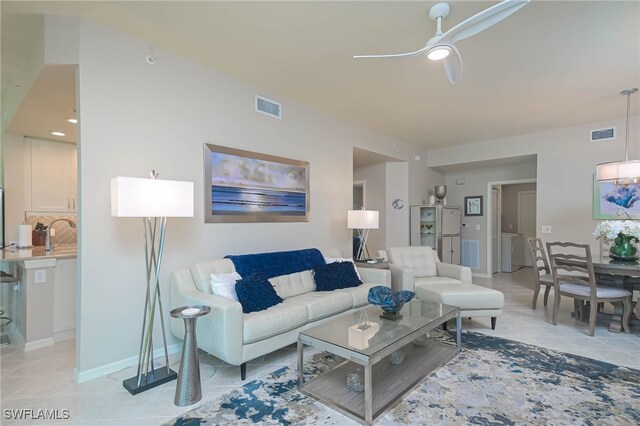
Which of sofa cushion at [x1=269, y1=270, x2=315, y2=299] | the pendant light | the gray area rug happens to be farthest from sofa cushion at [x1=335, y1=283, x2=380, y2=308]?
the pendant light

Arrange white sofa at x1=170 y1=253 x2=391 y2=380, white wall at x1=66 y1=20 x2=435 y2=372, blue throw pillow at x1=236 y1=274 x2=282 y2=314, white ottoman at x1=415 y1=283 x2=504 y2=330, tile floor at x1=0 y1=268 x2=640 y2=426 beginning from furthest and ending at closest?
white ottoman at x1=415 y1=283 x2=504 y2=330
blue throw pillow at x1=236 y1=274 x2=282 y2=314
white wall at x1=66 y1=20 x2=435 y2=372
white sofa at x1=170 y1=253 x2=391 y2=380
tile floor at x1=0 y1=268 x2=640 y2=426

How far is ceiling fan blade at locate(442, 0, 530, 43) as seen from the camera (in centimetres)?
170

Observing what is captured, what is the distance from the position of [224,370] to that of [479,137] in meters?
5.59

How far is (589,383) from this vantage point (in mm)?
2330

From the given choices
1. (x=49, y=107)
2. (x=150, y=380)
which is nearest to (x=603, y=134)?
(x=150, y=380)

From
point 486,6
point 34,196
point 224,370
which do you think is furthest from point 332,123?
point 34,196

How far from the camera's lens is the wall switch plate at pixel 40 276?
3004 millimetres

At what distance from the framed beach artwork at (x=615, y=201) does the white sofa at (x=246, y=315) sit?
4.17 meters

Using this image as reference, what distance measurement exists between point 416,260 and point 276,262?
2088 mm

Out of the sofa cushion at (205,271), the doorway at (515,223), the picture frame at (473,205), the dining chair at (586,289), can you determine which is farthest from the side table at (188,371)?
the doorway at (515,223)

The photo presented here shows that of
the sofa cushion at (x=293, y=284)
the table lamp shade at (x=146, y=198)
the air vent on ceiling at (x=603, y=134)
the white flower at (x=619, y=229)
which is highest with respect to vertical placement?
the air vent on ceiling at (x=603, y=134)

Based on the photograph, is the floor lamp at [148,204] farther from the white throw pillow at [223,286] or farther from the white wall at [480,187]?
the white wall at [480,187]

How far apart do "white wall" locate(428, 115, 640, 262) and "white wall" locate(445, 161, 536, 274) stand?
0.89 meters

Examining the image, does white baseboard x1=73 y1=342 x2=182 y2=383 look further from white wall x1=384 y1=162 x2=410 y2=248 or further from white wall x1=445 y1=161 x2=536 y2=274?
white wall x1=445 y1=161 x2=536 y2=274
